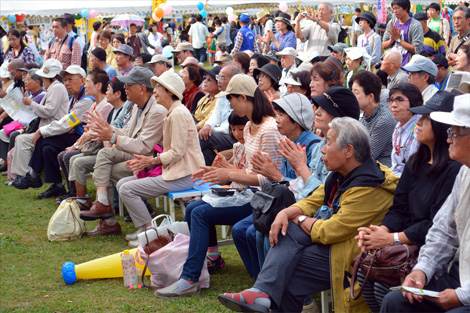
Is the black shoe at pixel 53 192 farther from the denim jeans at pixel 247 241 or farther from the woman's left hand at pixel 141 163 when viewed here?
the denim jeans at pixel 247 241

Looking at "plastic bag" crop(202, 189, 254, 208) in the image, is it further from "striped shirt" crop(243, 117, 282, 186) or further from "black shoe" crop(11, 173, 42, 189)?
"black shoe" crop(11, 173, 42, 189)

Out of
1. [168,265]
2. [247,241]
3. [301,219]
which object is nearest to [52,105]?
[168,265]

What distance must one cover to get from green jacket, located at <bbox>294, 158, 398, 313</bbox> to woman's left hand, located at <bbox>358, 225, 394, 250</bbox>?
0.20m

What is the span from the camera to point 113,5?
845 inches

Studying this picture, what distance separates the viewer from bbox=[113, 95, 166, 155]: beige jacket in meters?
6.03

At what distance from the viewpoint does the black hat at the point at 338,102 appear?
4113 millimetres

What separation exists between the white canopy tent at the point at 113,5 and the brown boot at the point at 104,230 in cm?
1513

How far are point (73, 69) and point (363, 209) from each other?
5.74 meters

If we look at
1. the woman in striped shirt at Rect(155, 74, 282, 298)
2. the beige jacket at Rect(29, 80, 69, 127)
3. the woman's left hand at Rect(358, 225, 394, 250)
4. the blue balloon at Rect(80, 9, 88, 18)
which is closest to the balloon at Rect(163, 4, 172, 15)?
the blue balloon at Rect(80, 9, 88, 18)

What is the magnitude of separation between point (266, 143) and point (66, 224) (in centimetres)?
272

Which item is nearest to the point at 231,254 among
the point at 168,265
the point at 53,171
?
the point at 168,265

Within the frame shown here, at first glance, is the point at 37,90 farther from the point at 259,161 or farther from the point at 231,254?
the point at 259,161

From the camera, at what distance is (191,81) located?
25.9ft

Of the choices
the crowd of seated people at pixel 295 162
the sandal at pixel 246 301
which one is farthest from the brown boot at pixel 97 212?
the sandal at pixel 246 301
